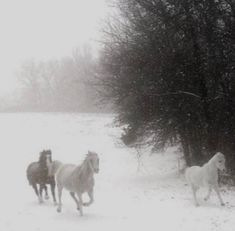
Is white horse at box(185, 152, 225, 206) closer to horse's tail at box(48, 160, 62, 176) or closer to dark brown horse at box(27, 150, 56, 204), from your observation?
horse's tail at box(48, 160, 62, 176)

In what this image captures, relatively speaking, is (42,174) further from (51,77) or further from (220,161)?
(51,77)

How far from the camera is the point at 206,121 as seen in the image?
1994 centimetres

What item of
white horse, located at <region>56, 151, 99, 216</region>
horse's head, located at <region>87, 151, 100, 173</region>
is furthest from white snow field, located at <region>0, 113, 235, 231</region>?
horse's head, located at <region>87, 151, 100, 173</region>

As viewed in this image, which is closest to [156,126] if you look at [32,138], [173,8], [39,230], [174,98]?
[174,98]

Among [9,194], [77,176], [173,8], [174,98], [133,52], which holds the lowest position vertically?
[9,194]

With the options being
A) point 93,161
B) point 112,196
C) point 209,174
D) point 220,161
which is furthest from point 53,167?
point 220,161

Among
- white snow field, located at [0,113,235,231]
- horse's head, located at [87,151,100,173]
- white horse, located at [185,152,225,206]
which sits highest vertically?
horse's head, located at [87,151,100,173]

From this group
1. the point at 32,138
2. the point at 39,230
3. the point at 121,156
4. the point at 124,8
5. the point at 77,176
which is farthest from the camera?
the point at 32,138

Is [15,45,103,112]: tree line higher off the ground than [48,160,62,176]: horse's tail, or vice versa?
[15,45,103,112]: tree line

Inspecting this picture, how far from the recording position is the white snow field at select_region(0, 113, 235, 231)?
13.2m

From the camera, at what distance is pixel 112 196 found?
18578 millimetres

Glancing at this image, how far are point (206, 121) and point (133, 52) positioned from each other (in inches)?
184

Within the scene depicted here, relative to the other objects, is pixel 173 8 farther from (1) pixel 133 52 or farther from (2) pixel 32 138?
(2) pixel 32 138

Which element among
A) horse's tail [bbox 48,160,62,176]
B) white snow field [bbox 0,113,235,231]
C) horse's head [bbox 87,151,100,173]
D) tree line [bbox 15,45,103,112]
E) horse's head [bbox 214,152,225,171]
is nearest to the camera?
horse's head [bbox 87,151,100,173]
